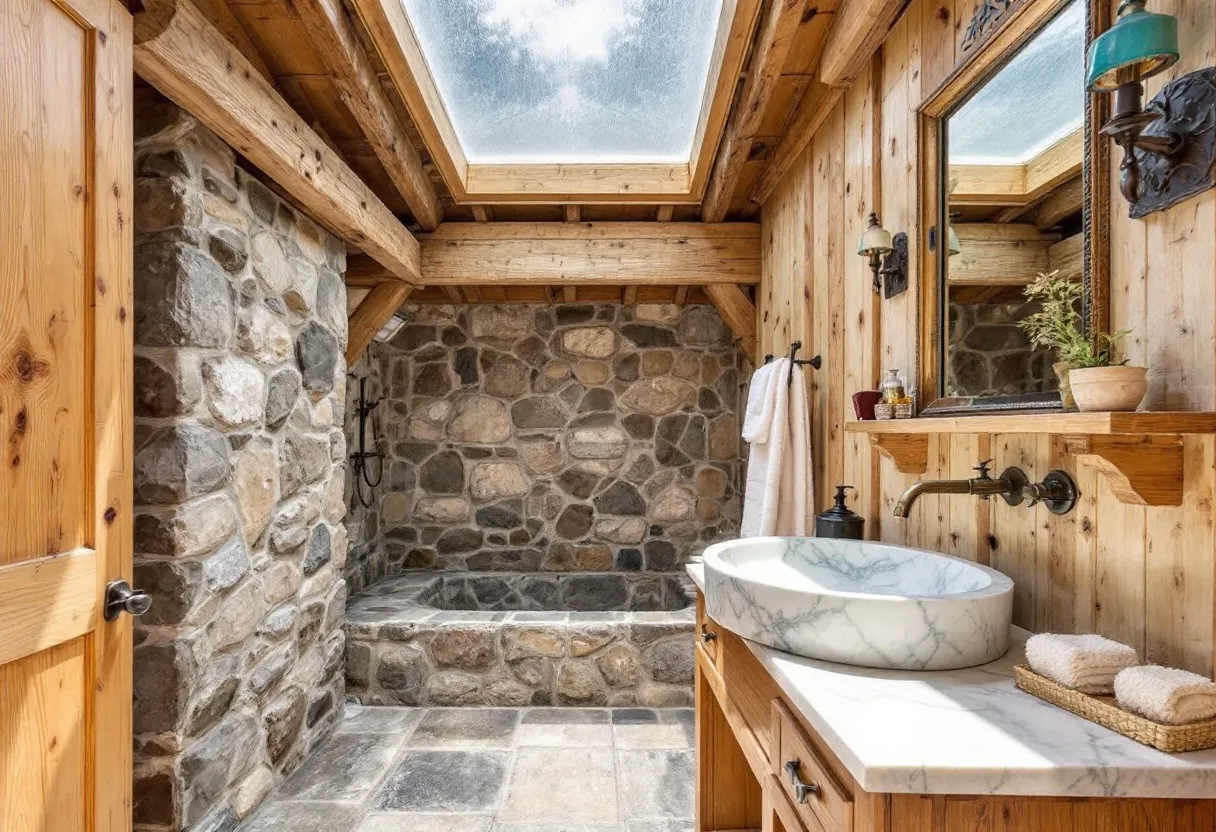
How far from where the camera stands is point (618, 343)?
381cm

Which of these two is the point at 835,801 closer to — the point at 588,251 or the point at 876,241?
the point at 876,241

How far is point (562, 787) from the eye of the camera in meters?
2.05

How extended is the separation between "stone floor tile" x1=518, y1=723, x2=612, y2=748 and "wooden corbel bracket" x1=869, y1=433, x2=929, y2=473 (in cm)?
158

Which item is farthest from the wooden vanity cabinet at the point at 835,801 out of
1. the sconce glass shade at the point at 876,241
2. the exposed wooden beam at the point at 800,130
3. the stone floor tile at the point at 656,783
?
the exposed wooden beam at the point at 800,130

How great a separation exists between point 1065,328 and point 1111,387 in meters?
0.16

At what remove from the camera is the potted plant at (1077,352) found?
2.67ft

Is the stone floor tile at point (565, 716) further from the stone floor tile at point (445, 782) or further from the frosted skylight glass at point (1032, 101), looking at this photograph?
the frosted skylight glass at point (1032, 101)

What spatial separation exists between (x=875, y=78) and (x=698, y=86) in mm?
656

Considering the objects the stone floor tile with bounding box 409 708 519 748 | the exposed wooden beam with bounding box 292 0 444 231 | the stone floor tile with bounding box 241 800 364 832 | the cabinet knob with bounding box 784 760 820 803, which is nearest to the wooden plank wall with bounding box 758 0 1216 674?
the cabinet knob with bounding box 784 760 820 803

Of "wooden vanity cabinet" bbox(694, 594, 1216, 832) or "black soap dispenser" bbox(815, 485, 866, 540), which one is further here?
"black soap dispenser" bbox(815, 485, 866, 540)

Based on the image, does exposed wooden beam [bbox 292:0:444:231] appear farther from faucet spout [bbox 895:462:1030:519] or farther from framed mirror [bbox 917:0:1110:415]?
faucet spout [bbox 895:462:1030:519]

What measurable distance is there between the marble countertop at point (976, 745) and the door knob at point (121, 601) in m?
1.22

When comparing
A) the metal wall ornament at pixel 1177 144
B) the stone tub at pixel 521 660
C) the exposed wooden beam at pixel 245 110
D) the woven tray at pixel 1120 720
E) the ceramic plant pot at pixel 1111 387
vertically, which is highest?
the exposed wooden beam at pixel 245 110

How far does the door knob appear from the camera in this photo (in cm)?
116
